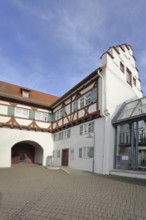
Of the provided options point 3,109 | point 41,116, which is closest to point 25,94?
point 41,116

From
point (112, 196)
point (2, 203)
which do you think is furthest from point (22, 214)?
point (112, 196)

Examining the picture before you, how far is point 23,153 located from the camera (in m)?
23.0

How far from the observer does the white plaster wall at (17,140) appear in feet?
59.1

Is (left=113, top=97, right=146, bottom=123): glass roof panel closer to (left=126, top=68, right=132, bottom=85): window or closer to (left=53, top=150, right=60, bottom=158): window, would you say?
A: (left=126, top=68, right=132, bottom=85): window

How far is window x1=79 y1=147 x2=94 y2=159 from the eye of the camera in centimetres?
1387

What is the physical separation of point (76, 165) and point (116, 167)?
4.03 metres

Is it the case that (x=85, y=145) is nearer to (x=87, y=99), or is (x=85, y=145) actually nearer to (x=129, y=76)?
(x=87, y=99)

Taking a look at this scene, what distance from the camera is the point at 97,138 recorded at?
44.7ft

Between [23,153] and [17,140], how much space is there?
4698 millimetres

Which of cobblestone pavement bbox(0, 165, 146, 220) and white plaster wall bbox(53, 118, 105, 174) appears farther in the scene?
white plaster wall bbox(53, 118, 105, 174)

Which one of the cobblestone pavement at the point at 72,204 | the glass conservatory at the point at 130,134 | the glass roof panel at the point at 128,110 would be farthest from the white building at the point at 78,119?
the cobblestone pavement at the point at 72,204

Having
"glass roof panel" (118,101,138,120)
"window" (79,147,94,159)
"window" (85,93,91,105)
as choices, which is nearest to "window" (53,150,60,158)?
"window" (79,147,94,159)

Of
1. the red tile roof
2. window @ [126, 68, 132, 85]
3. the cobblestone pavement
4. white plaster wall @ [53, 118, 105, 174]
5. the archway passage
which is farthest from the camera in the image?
the archway passage

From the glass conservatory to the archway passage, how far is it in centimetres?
1300
